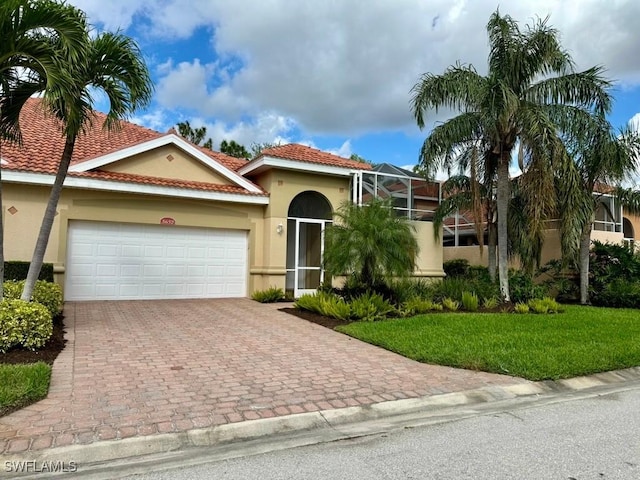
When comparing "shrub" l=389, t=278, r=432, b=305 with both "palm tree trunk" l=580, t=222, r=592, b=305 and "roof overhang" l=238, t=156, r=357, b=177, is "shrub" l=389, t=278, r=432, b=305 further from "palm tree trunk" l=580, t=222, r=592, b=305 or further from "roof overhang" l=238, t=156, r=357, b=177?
"palm tree trunk" l=580, t=222, r=592, b=305

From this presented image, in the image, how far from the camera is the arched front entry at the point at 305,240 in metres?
15.4

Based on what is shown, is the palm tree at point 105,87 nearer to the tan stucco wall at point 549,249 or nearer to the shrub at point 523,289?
the shrub at point 523,289

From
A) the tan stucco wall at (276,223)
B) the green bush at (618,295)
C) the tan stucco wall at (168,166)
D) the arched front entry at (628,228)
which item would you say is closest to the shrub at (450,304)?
the tan stucco wall at (276,223)

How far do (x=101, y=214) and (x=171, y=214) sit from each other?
1.86m

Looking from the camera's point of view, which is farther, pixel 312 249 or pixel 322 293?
pixel 312 249

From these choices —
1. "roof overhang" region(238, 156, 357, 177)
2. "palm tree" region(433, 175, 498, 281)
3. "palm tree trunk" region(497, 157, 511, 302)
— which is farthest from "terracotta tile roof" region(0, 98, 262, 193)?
"palm tree trunk" region(497, 157, 511, 302)

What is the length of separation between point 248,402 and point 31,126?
13683 millimetres

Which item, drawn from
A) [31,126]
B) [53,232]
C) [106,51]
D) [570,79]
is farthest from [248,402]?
[31,126]

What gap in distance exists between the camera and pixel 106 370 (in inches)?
244

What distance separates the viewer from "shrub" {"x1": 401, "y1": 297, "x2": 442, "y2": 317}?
A: 36.7 ft

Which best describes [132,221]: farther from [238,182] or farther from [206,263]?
[238,182]

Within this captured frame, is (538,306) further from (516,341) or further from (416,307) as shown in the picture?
(516,341)

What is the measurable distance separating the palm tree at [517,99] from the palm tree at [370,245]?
11.3 ft

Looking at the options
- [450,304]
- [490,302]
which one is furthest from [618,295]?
[450,304]
